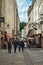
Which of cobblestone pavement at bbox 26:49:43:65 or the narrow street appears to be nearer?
the narrow street

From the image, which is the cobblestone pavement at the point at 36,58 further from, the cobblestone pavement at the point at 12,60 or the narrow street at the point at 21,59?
the cobblestone pavement at the point at 12,60

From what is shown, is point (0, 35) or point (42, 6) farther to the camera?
point (42, 6)

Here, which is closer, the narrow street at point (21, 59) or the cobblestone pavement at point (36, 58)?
the narrow street at point (21, 59)

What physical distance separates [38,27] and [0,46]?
15714mm

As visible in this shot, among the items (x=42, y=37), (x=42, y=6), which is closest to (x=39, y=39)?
(x=42, y=37)

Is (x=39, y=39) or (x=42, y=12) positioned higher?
(x=42, y=12)

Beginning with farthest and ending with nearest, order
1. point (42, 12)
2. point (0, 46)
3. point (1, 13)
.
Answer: point (42, 12)
point (1, 13)
point (0, 46)

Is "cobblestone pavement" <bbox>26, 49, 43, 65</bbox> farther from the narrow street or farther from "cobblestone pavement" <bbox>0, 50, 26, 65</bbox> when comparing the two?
"cobblestone pavement" <bbox>0, 50, 26, 65</bbox>

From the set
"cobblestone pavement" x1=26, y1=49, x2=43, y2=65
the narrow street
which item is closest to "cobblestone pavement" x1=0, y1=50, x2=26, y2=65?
the narrow street

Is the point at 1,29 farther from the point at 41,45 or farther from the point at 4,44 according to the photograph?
the point at 41,45

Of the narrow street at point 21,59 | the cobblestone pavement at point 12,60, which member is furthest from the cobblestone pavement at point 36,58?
the cobblestone pavement at point 12,60

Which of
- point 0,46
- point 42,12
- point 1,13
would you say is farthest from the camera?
point 42,12

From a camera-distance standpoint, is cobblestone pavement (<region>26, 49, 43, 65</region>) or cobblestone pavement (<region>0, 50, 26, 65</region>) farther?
cobblestone pavement (<region>26, 49, 43, 65</region>)

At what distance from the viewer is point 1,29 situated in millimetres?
57031
